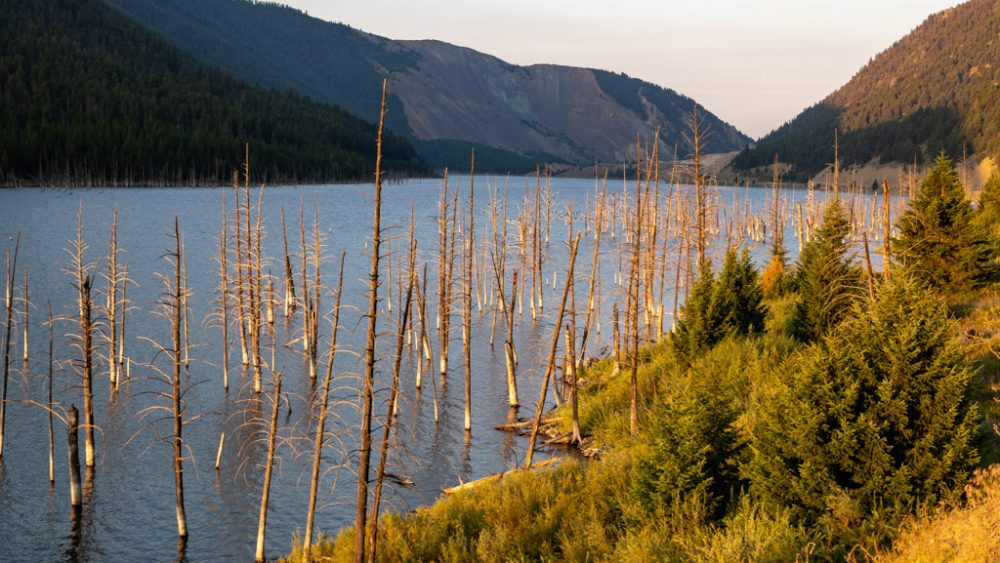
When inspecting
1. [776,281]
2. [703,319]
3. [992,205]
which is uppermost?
[992,205]

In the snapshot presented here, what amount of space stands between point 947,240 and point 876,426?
20840 millimetres

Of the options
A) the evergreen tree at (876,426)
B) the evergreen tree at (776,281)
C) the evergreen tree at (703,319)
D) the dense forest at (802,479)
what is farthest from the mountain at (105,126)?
the evergreen tree at (876,426)

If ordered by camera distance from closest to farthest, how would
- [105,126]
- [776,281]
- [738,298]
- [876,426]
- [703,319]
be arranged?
[876,426]
[703,319]
[738,298]
[776,281]
[105,126]

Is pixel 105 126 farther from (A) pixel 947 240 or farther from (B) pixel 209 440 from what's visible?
(A) pixel 947 240

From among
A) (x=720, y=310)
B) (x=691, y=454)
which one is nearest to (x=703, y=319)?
(x=720, y=310)

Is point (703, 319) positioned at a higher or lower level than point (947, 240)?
lower

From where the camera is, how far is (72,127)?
13738 centimetres

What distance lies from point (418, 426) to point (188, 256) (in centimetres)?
4778

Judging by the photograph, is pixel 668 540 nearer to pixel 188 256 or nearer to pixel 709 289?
pixel 709 289

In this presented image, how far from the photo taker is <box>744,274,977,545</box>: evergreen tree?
1282cm

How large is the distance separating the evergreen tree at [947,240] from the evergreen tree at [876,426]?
18030 millimetres

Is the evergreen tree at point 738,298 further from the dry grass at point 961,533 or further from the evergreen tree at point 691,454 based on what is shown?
the dry grass at point 961,533

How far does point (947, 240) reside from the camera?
99.6 ft

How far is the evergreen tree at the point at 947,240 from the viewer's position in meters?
30.0
